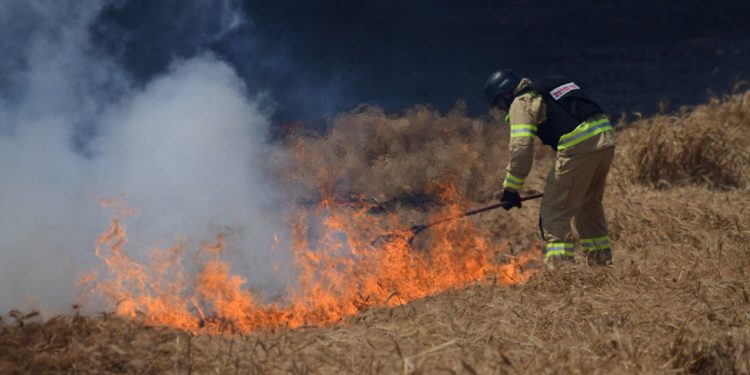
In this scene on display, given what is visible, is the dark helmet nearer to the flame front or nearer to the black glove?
the black glove

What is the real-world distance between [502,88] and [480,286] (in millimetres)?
1631

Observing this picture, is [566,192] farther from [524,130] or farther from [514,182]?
[524,130]

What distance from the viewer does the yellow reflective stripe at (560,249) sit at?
5.21 meters

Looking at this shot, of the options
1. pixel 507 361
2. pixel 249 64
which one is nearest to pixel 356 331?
pixel 507 361

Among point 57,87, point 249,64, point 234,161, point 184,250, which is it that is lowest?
point 184,250

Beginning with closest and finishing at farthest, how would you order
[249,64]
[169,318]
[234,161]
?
[169,318] → [234,161] → [249,64]

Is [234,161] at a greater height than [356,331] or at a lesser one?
greater

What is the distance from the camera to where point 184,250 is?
5.63 metres

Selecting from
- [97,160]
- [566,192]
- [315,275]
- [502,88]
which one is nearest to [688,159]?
[566,192]

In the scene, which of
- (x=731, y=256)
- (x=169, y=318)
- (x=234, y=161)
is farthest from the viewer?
(x=234, y=161)

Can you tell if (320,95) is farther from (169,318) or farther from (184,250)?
(169,318)

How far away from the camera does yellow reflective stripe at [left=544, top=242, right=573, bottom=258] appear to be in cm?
521

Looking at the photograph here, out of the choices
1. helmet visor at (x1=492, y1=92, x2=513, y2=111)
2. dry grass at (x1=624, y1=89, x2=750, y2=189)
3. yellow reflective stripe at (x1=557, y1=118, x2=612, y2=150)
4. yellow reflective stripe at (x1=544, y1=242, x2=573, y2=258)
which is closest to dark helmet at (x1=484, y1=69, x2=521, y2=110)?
helmet visor at (x1=492, y1=92, x2=513, y2=111)

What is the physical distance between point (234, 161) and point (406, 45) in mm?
4940
